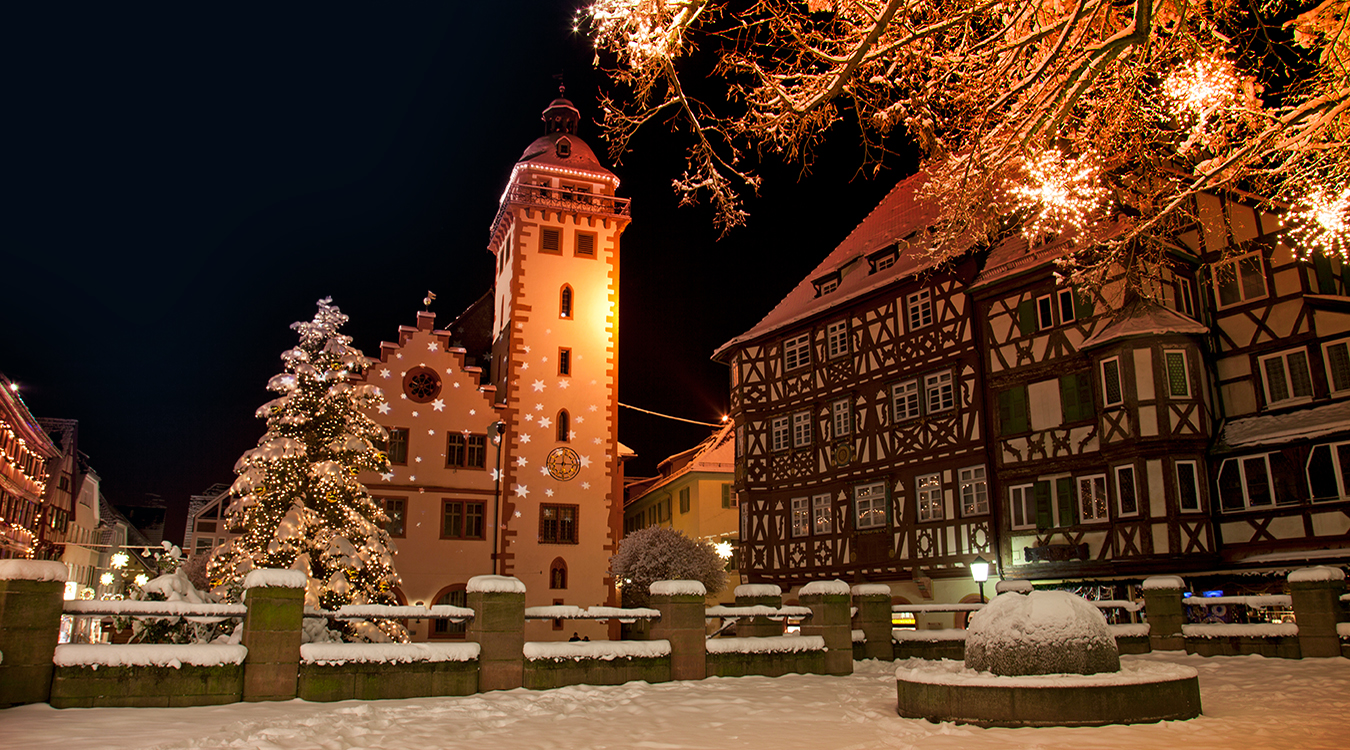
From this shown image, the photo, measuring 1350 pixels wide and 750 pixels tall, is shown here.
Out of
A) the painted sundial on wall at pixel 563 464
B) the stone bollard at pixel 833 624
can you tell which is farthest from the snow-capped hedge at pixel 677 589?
the painted sundial on wall at pixel 563 464

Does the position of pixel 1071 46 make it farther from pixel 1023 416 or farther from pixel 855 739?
pixel 1023 416

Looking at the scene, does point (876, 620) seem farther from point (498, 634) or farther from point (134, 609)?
point (134, 609)

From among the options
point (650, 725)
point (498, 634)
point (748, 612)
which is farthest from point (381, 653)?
point (748, 612)

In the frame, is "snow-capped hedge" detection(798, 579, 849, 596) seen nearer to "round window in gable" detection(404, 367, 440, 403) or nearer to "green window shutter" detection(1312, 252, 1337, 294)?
"green window shutter" detection(1312, 252, 1337, 294)

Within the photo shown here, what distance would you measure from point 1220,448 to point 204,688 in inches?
920

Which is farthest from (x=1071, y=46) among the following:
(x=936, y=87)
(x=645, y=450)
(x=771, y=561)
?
(x=645, y=450)

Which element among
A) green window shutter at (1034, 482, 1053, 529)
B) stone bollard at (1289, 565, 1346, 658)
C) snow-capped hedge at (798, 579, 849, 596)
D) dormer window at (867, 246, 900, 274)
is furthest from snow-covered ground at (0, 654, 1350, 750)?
dormer window at (867, 246, 900, 274)

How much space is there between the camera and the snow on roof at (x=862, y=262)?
3111cm

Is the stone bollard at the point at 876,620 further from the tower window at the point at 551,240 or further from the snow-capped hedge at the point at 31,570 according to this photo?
the tower window at the point at 551,240

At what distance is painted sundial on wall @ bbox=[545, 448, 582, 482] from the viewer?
115 ft

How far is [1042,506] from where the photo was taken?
84.0 ft

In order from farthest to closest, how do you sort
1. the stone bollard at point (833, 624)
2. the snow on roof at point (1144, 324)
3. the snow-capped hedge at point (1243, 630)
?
the snow on roof at point (1144, 324) < the snow-capped hedge at point (1243, 630) < the stone bollard at point (833, 624)

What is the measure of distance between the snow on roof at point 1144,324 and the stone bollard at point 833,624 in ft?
44.6

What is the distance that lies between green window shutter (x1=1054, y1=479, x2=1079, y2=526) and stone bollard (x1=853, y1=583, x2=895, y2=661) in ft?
36.1
